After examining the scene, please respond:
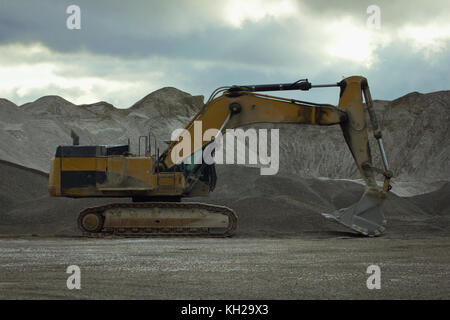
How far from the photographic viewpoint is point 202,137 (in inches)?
575

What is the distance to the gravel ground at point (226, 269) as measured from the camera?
21.4 feet

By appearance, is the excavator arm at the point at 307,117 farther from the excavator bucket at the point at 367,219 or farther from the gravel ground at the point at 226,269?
the gravel ground at the point at 226,269

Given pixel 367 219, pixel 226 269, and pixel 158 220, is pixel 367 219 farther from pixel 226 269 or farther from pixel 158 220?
pixel 226 269

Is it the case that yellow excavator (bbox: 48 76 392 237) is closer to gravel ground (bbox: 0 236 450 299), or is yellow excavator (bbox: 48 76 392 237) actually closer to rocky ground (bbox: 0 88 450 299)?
rocky ground (bbox: 0 88 450 299)

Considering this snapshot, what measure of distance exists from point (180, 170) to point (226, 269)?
6543mm

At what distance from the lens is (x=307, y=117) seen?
47.5 feet

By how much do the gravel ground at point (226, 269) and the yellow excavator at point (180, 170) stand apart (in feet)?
4.25

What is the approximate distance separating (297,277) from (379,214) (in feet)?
22.5

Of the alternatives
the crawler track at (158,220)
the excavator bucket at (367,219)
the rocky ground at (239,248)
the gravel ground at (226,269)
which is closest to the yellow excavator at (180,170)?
the crawler track at (158,220)

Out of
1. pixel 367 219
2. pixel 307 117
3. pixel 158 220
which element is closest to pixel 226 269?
pixel 158 220

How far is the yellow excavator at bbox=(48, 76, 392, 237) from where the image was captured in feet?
46.8

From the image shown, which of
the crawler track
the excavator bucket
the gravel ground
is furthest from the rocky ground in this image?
the crawler track

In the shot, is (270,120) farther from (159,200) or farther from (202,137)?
(159,200)
